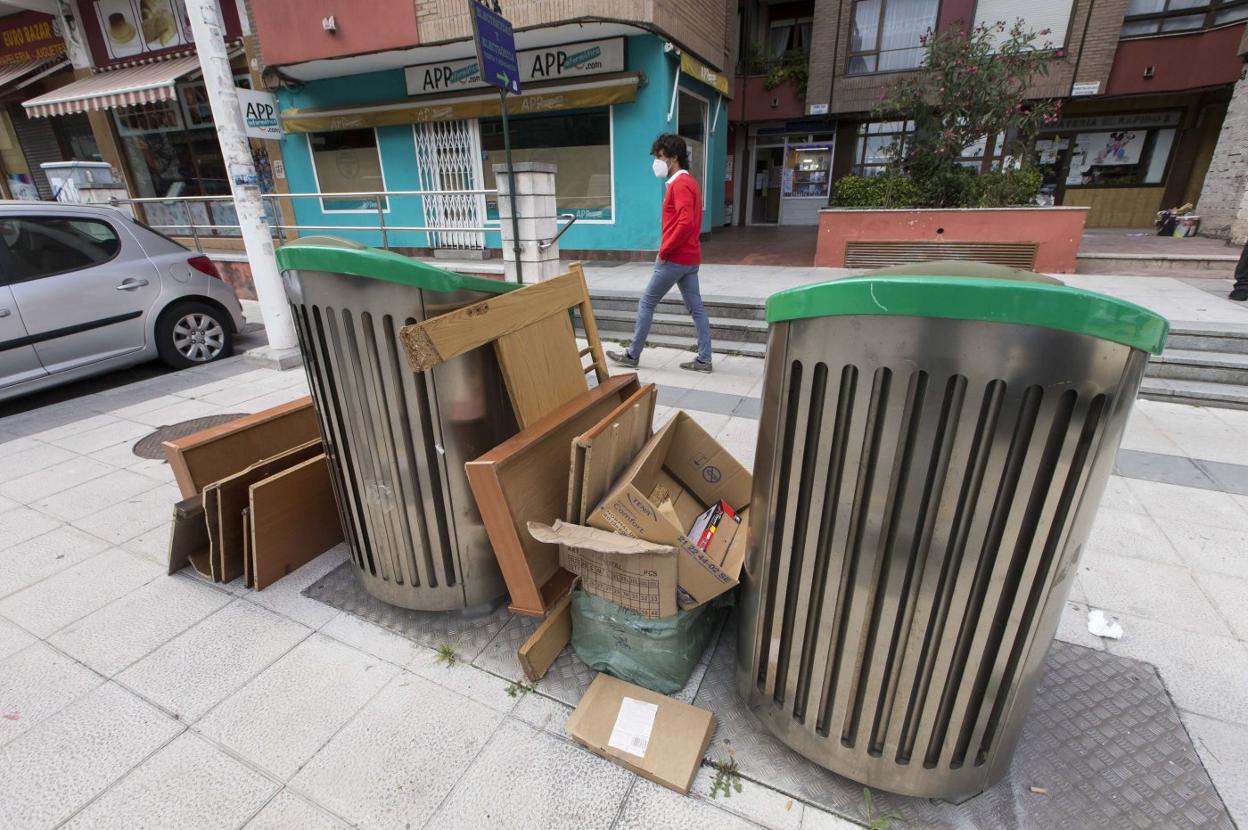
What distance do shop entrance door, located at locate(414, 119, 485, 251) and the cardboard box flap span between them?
933 centimetres

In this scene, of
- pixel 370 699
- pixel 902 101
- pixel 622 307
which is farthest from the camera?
pixel 902 101

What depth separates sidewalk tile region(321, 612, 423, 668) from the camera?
2172 mm

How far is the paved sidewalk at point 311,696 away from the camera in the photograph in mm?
1636

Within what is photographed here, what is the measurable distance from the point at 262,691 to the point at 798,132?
16965 mm

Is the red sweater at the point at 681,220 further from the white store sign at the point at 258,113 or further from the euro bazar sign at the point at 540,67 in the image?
the euro bazar sign at the point at 540,67

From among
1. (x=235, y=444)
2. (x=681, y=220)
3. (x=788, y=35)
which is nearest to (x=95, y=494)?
(x=235, y=444)

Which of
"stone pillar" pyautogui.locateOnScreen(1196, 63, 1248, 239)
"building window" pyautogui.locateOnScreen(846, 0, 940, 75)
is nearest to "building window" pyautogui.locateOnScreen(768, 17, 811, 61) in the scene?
"building window" pyautogui.locateOnScreen(846, 0, 940, 75)

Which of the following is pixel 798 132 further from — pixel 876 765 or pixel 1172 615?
pixel 876 765

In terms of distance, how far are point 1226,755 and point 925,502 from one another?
1499mm

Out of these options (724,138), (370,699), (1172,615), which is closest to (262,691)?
(370,699)

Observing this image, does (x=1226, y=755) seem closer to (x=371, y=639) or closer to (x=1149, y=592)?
(x=1149, y=592)

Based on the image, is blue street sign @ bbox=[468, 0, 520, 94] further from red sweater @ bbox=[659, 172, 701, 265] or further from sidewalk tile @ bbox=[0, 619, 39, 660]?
sidewalk tile @ bbox=[0, 619, 39, 660]

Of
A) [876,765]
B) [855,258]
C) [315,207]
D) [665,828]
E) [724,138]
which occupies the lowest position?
[665,828]

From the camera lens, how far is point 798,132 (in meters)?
15.4
